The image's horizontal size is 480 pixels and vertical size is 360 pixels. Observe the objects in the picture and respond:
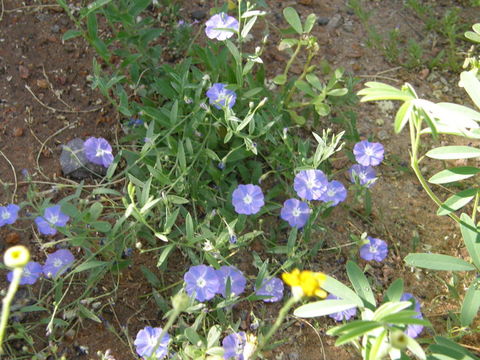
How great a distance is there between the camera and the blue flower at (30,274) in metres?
2.32

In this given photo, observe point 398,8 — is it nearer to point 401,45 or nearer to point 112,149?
point 401,45

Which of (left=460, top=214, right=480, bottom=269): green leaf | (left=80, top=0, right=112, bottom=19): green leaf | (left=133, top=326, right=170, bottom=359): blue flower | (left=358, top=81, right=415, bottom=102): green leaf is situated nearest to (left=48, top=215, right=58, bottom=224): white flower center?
(left=133, top=326, right=170, bottom=359): blue flower

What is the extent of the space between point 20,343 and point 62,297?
291 mm

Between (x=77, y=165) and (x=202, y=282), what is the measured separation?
2.95ft

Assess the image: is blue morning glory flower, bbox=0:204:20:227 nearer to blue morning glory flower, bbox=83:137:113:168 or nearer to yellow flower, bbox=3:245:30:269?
blue morning glory flower, bbox=83:137:113:168

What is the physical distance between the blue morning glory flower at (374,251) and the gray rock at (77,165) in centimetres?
124

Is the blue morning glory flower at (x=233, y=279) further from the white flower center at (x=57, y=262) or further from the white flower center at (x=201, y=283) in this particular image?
the white flower center at (x=57, y=262)

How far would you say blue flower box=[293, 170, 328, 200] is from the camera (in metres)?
2.51

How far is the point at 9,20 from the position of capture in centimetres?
317

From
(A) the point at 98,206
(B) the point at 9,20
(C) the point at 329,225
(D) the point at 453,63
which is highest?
(B) the point at 9,20

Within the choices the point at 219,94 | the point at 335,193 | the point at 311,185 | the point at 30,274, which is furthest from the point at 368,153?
the point at 30,274

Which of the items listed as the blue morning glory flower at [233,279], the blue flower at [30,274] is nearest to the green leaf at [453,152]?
the blue morning glory flower at [233,279]

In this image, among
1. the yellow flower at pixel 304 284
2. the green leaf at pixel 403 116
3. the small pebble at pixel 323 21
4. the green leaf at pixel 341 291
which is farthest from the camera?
the small pebble at pixel 323 21

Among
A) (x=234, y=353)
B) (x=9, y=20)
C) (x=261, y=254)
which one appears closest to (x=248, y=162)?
(x=261, y=254)
